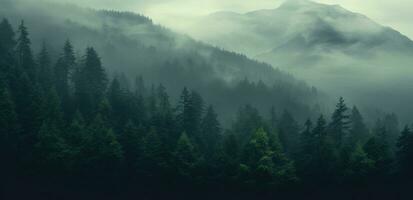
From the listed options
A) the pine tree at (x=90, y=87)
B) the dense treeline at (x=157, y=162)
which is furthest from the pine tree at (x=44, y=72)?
the dense treeline at (x=157, y=162)

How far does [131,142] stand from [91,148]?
694 cm

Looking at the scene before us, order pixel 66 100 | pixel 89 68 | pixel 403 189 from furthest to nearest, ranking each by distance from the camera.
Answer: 1. pixel 89 68
2. pixel 66 100
3. pixel 403 189

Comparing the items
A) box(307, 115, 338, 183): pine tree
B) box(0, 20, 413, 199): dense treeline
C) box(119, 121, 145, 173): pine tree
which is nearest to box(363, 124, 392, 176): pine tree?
box(0, 20, 413, 199): dense treeline

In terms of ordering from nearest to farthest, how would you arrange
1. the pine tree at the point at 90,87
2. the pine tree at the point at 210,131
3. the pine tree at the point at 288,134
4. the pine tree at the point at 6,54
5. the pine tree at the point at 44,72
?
1. the pine tree at the point at 6,54
2. the pine tree at the point at 288,134
3. the pine tree at the point at 90,87
4. the pine tree at the point at 210,131
5. the pine tree at the point at 44,72

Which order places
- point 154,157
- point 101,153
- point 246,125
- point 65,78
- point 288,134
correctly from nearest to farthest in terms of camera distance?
point 101,153, point 154,157, point 246,125, point 288,134, point 65,78

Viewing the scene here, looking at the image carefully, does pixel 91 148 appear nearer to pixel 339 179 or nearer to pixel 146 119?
pixel 146 119

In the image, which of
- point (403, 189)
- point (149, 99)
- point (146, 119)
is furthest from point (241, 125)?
point (403, 189)

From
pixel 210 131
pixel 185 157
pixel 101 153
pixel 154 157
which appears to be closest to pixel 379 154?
pixel 185 157

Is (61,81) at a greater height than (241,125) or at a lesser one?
greater

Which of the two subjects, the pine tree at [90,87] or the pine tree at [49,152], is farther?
the pine tree at [90,87]

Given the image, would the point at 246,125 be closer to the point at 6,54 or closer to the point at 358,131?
the point at 358,131

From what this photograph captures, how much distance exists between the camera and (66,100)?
108062 millimetres

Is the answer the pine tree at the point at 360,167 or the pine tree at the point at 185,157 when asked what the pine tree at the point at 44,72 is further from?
the pine tree at the point at 360,167

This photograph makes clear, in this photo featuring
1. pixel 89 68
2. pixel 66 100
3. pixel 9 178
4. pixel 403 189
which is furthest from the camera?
pixel 89 68
